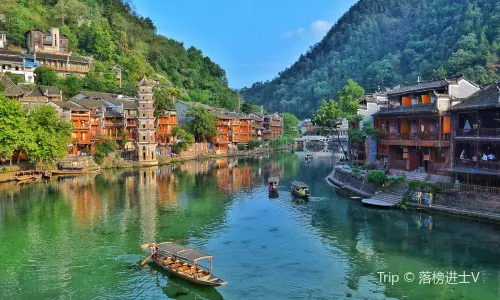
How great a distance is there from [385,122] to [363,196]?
410 inches

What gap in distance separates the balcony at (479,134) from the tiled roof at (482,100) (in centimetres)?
182

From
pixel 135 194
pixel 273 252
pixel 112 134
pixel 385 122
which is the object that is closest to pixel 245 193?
pixel 135 194

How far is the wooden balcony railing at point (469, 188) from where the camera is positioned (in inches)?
1216

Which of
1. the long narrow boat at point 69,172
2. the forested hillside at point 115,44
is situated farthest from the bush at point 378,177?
the forested hillside at point 115,44

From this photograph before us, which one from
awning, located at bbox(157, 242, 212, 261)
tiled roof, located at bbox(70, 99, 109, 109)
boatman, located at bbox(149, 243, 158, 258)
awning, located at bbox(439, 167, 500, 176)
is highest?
tiled roof, located at bbox(70, 99, 109, 109)

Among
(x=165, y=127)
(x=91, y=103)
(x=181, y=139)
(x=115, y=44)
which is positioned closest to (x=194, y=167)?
(x=181, y=139)

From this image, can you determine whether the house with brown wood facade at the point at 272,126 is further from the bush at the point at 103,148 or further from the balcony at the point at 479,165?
the balcony at the point at 479,165

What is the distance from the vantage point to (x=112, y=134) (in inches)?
2985

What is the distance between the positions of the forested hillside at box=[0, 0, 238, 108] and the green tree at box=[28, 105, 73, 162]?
30.1 m

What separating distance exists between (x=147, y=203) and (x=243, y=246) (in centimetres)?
1623

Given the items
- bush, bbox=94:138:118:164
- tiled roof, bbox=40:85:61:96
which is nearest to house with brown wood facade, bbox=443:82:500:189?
bush, bbox=94:138:118:164

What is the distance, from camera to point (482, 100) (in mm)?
33750

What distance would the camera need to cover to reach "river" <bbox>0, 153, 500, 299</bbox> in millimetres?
20703

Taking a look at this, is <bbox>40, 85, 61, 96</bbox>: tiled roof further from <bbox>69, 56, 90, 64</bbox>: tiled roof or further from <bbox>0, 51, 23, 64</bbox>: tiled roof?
<bbox>69, 56, 90, 64</bbox>: tiled roof
